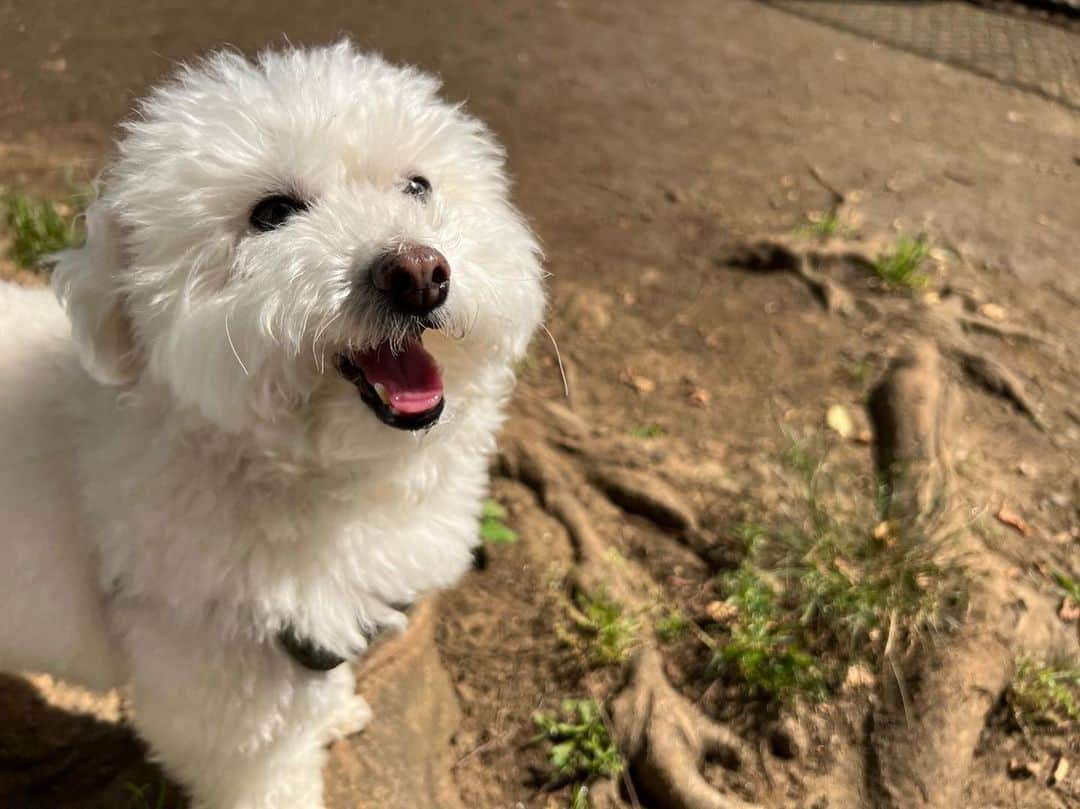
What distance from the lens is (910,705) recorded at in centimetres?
232

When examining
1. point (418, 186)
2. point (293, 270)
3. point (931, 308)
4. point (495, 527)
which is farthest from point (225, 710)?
point (931, 308)

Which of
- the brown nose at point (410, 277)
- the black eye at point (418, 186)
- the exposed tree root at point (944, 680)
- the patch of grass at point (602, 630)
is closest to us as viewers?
the brown nose at point (410, 277)

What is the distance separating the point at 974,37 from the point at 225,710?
761 cm

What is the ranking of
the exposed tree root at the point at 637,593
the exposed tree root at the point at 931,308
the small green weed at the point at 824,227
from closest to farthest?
the exposed tree root at the point at 637,593 < the exposed tree root at the point at 931,308 < the small green weed at the point at 824,227

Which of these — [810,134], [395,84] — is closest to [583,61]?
[810,134]

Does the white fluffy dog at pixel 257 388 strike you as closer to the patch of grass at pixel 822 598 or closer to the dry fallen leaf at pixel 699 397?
the patch of grass at pixel 822 598

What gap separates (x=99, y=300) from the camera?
157cm

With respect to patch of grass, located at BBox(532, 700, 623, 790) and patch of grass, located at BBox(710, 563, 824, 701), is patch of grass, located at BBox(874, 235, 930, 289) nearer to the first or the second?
patch of grass, located at BBox(710, 563, 824, 701)

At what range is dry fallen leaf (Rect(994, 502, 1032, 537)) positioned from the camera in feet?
9.37

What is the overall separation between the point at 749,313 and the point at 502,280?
2.63m

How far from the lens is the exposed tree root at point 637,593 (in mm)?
2316

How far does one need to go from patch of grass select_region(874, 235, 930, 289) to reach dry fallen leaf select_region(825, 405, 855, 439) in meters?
0.94

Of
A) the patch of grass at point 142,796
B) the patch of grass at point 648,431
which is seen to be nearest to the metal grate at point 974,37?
the patch of grass at point 648,431

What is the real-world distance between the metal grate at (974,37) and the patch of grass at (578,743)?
5.71m
